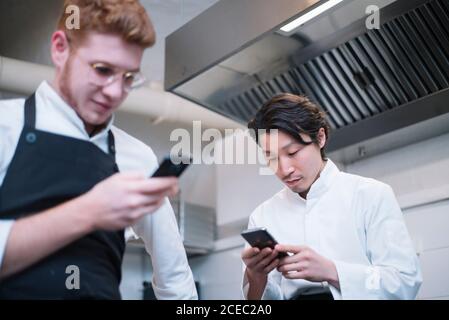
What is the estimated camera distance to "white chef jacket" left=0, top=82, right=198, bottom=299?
0.71 metres

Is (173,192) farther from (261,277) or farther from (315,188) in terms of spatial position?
(315,188)

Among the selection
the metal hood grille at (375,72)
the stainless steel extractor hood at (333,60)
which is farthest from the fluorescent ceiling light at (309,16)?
the metal hood grille at (375,72)

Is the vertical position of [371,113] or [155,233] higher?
[371,113]

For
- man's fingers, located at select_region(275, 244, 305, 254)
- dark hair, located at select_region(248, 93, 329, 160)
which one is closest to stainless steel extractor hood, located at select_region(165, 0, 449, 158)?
dark hair, located at select_region(248, 93, 329, 160)

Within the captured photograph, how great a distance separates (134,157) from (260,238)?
245 millimetres

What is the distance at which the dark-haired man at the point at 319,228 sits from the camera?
0.89 meters

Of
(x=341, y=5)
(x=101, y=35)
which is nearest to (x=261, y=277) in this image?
(x=101, y=35)

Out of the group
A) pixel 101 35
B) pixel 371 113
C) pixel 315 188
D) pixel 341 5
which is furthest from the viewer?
pixel 371 113

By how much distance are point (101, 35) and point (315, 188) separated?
22.3 inches

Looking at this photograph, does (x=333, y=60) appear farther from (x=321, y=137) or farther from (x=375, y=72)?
(x=321, y=137)

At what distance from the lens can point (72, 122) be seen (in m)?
0.73

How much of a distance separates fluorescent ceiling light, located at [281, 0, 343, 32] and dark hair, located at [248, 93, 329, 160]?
0.28 meters

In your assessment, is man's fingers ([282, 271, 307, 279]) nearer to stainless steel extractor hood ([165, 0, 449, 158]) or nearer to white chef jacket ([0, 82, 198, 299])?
→ white chef jacket ([0, 82, 198, 299])

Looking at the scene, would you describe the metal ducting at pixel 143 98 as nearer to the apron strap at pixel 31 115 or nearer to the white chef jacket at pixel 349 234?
the apron strap at pixel 31 115
